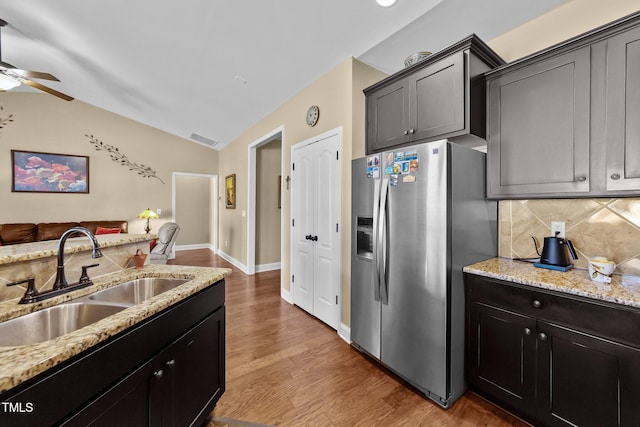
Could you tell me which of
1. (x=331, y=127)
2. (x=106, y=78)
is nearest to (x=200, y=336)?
(x=331, y=127)

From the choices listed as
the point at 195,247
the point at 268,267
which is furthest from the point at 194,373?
→ the point at 195,247

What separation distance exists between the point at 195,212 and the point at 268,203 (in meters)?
3.92

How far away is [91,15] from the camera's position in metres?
2.59

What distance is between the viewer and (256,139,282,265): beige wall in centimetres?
523

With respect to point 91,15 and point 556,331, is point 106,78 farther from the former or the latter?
point 556,331

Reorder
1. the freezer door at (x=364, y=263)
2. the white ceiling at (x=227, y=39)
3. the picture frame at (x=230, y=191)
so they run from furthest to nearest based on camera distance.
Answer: the picture frame at (x=230, y=191) < the freezer door at (x=364, y=263) < the white ceiling at (x=227, y=39)

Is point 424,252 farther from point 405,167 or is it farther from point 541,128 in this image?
point 541,128

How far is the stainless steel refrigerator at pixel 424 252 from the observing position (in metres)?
1.71

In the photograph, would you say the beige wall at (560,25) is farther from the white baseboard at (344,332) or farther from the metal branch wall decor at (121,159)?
A: the metal branch wall decor at (121,159)

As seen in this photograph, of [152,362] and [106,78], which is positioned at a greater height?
[106,78]

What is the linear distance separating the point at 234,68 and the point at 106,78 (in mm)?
2553

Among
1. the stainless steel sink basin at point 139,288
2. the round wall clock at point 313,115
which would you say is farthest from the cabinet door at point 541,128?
the stainless steel sink basin at point 139,288

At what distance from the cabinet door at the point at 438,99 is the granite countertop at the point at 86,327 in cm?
176

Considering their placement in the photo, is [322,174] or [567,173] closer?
[567,173]
